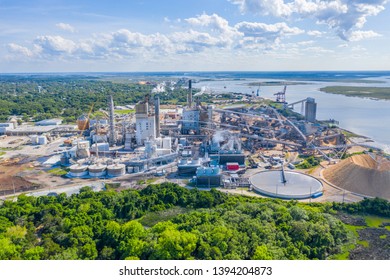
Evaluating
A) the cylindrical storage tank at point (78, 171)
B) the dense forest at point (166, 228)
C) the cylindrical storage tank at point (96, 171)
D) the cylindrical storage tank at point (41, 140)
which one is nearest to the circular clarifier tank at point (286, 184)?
the dense forest at point (166, 228)

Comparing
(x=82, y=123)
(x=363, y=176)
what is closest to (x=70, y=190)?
(x=363, y=176)

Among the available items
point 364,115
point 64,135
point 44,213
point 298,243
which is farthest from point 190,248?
point 364,115

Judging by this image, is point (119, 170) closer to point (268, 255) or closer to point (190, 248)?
point (190, 248)

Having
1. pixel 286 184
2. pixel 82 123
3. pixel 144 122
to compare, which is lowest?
pixel 286 184

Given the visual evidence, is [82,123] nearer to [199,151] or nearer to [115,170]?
[115,170]

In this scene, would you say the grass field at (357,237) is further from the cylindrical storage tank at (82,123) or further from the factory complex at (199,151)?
the cylindrical storage tank at (82,123)

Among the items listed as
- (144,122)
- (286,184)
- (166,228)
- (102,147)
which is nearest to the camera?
(166,228)

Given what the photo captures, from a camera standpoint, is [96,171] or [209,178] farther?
[96,171]
